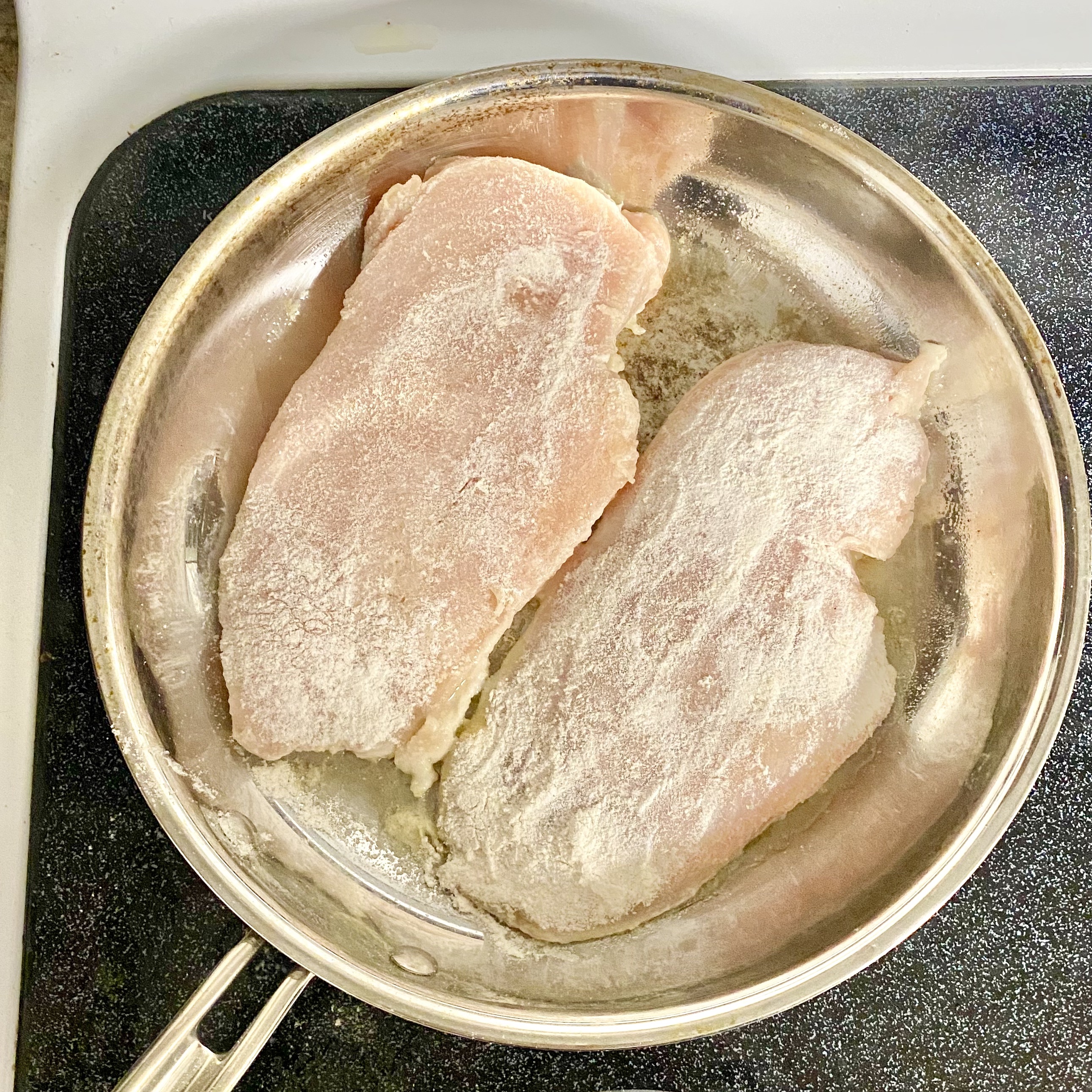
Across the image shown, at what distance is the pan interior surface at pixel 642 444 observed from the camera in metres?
0.79

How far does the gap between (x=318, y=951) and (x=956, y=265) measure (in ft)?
2.86

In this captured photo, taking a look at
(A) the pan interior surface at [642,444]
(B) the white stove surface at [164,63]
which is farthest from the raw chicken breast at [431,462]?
(B) the white stove surface at [164,63]

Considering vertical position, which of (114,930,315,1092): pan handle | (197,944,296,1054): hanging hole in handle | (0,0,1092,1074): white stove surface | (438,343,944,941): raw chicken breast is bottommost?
(197,944,296,1054): hanging hole in handle

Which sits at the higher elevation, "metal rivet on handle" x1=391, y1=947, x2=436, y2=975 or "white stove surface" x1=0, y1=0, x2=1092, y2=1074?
"white stove surface" x1=0, y1=0, x2=1092, y2=1074

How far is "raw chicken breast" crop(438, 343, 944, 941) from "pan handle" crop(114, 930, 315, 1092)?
22 cm

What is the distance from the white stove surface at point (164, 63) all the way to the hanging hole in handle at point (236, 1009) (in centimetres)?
21

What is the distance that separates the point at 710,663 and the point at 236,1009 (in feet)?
1.97

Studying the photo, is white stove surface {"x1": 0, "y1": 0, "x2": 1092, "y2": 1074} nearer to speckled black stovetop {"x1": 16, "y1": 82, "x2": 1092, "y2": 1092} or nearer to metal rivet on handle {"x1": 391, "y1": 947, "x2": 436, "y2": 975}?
speckled black stovetop {"x1": 16, "y1": 82, "x2": 1092, "y2": 1092}

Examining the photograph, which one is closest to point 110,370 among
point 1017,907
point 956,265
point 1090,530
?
point 956,265

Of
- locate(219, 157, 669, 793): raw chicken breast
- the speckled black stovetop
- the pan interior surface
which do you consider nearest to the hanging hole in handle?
the speckled black stovetop

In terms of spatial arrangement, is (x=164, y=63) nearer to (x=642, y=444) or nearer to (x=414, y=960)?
(x=642, y=444)

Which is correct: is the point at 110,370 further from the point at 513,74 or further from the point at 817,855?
the point at 817,855

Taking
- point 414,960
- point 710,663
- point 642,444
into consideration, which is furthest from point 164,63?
point 414,960

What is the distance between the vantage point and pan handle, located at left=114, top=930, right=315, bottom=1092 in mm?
735
